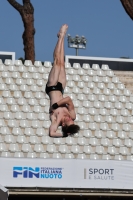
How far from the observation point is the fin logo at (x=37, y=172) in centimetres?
1833

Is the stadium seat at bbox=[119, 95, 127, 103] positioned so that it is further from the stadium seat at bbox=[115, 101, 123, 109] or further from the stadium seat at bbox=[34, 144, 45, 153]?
the stadium seat at bbox=[34, 144, 45, 153]

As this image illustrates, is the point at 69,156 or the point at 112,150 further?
the point at 112,150

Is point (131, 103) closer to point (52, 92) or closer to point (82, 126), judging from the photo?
point (82, 126)

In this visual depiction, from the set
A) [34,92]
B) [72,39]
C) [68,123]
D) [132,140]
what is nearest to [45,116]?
[34,92]

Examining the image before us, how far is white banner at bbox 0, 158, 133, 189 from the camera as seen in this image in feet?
60.2

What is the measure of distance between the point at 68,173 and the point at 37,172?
965 mm

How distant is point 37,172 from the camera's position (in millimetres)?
18453

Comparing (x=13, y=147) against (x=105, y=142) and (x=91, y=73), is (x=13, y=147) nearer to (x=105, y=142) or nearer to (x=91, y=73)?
(x=105, y=142)

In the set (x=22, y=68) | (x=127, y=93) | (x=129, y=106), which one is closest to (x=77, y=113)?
(x=129, y=106)

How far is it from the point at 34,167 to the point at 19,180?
0.61 m

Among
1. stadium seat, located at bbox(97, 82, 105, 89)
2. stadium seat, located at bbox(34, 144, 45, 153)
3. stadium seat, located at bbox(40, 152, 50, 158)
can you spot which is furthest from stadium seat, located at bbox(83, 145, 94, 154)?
stadium seat, located at bbox(97, 82, 105, 89)

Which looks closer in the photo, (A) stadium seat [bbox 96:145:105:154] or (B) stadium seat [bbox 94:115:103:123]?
(A) stadium seat [bbox 96:145:105:154]

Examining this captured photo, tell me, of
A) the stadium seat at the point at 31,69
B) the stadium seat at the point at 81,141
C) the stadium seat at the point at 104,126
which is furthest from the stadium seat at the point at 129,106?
the stadium seat at the point at 31,69

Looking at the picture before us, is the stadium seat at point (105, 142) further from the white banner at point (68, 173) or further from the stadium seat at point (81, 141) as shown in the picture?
the white banner at point (68, 173)
